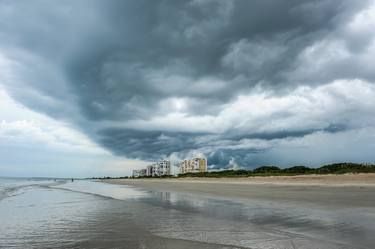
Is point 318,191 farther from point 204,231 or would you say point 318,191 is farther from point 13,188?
point 13,188

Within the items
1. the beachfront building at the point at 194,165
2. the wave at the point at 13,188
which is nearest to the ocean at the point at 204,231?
the wave at the point at 13,188

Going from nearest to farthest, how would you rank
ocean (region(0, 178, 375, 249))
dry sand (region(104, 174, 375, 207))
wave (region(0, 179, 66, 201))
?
ocean (region(0, 178, 375, 249)) < dry sand (region(104, 174, 375, 207)) < wave (region(0, 179, 66, 201))

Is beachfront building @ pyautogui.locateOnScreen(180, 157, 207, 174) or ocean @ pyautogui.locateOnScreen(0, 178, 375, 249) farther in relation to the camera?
beachfront building @ pyautogui.locateOnScreen(180, 157, 207, 174)

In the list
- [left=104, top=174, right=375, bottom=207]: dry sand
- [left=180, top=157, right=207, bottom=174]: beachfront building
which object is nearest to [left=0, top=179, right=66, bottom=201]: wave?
[left=104, top=174, right=375, bottom=207]: dry sand

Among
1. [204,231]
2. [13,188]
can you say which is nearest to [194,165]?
[13,188]

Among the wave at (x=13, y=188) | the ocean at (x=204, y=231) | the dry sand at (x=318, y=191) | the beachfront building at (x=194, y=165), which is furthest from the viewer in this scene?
the beachfront building at (x=194, y=165)

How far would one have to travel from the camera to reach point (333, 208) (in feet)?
47.0

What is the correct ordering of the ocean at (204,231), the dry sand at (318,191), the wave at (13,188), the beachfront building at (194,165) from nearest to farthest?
the ocean at (204,231)
the dry sand at (318,191)
the wave at (13,188)
the beachfront building at (194,165)

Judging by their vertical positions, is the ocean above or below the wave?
above

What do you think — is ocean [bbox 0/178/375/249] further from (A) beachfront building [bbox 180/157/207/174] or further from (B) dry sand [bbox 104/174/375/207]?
(A) beachfront building [bbox 180/157/207/174]

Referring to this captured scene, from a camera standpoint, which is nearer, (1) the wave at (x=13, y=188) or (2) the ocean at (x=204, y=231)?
(2) the ocean at (x=204, y=231)

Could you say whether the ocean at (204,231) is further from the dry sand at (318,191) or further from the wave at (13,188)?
the wave at (13,188)

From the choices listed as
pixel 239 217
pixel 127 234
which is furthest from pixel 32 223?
pixel 239 217

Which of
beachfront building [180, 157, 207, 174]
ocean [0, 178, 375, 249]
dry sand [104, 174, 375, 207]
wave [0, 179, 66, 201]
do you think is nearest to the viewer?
ocean [0, 178, 375, 249]
